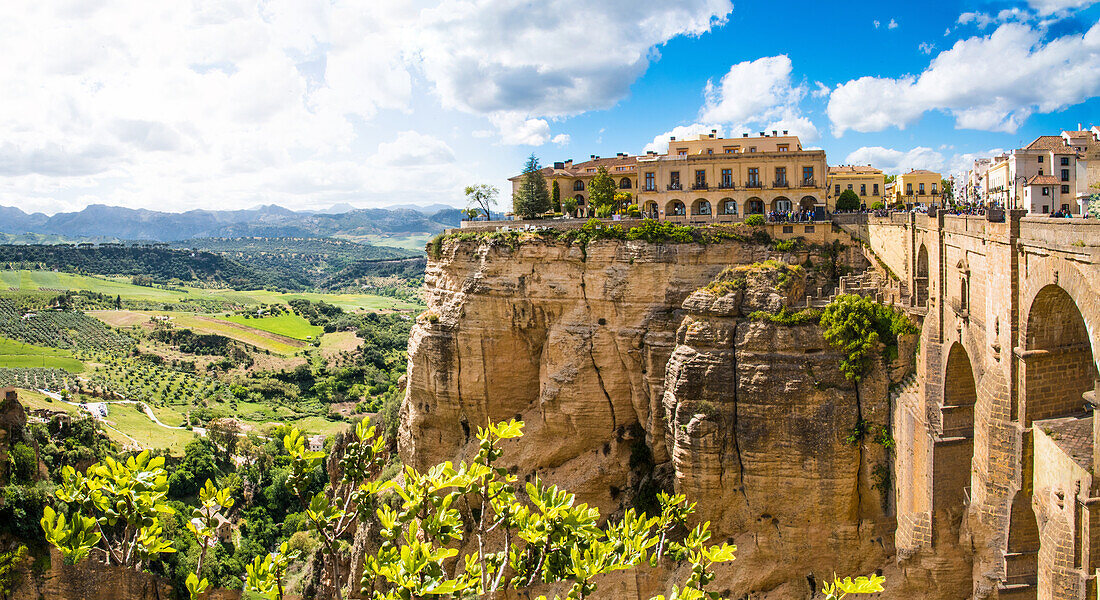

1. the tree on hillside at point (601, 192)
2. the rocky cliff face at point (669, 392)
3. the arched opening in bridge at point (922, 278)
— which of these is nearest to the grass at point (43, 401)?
the rocky cliff face at point (669, 392)

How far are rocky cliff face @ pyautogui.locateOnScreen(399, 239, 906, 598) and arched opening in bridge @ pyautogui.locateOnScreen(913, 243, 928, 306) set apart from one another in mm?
3167

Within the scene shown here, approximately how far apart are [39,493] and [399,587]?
34.2 metres

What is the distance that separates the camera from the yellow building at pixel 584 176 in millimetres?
50375

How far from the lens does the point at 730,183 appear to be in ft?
144

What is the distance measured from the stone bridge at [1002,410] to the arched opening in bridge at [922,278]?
43 millimetres

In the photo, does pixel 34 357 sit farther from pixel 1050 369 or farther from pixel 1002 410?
pixel 1050 369

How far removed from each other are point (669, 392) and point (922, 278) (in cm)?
1096

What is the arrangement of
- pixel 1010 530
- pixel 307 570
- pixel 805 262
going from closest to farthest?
1. pixel 1010 530
2. pixel 805 262
3. pixel 307 570

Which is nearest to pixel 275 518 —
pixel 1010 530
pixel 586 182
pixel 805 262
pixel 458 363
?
pixel 458 363

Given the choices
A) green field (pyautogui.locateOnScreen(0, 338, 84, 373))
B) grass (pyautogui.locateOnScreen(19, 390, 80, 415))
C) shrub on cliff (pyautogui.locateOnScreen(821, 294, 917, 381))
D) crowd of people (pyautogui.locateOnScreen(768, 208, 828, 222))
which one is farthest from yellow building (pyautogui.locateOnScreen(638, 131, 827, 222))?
green field (pyautogui.locateOnScreen(0, 338, 84, 373))

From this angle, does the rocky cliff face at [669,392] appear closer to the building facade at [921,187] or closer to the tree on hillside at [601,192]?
the tree on hillside at [601,192]

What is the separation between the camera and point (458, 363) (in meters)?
39.1

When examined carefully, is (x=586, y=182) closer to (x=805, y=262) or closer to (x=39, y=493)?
(x=805, y=262)

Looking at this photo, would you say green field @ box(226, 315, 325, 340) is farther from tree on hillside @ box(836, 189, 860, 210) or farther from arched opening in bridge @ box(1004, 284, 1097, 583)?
arched opening in bridge @ box(1004, 284, 1097, 583)
